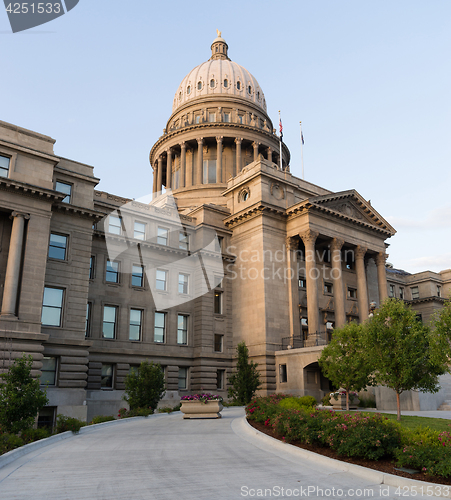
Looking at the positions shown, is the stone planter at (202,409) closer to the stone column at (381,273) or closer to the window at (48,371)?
the window at (48,371)

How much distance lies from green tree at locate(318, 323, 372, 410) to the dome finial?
67.9m

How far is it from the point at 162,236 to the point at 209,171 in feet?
82.0

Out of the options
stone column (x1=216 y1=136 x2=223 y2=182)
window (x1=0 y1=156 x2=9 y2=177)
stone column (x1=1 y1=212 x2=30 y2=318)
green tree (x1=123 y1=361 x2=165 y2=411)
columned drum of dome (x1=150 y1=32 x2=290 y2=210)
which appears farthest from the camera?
columned drum of dome (x1=150 y1=32 x2=290 y2=210)

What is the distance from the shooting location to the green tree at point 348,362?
1046 inches

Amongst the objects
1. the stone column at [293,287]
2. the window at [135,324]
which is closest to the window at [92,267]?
the window at [135,324]

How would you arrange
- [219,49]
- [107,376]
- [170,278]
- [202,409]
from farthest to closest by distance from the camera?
[219,49] < [170,278] < [107,376] < [202,409]

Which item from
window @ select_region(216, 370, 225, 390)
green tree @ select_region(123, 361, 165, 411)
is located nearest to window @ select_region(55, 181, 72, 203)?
green tree @ select_region(123, 361, 165, 411)

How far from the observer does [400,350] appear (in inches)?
851

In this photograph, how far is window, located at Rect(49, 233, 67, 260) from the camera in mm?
33250

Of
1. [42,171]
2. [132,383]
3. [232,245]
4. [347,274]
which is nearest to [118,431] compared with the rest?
[132,383]

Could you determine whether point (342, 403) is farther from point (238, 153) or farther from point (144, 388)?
point (238, 153)

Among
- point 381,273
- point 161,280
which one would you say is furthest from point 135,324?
point 381,273

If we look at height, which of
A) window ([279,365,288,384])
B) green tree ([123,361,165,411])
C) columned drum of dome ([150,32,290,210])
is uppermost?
columned drum of dome ([150,32,290,210])

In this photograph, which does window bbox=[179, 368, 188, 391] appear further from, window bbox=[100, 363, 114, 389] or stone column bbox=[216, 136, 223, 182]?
stone column bbox=[216, 136, 223, 182]
